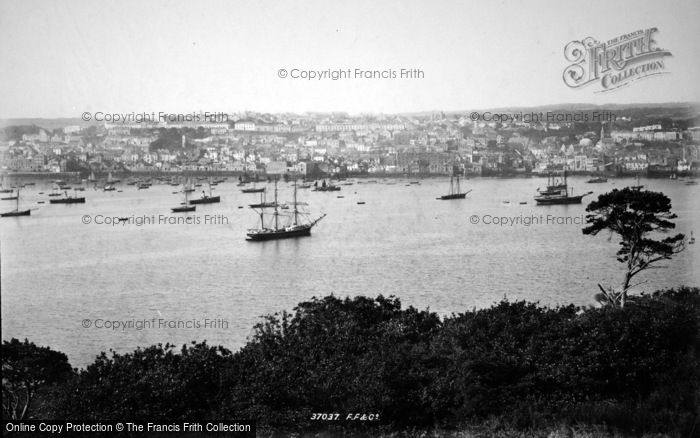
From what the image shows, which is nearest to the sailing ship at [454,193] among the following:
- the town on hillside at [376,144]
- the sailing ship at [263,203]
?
the town on hillside at [376,144]

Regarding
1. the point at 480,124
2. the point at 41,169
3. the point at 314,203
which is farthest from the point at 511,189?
the point at 41,169

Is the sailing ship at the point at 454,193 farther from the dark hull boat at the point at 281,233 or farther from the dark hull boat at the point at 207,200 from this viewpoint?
the dark hull boat at the point at 207,200

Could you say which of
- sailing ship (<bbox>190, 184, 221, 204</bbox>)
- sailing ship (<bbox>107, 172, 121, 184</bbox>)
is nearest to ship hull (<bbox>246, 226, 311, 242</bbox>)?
sailing ship (<bbox>190, 184, 221, 204</bbox>)

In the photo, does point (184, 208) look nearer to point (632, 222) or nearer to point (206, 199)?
point (206, 199)

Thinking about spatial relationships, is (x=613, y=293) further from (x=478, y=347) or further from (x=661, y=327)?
(x=478, y=347)

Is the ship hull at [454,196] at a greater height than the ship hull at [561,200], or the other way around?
the ship hull at [454,196]

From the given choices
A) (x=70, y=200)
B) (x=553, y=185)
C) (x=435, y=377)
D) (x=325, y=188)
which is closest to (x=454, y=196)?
(x=553, y=185)
